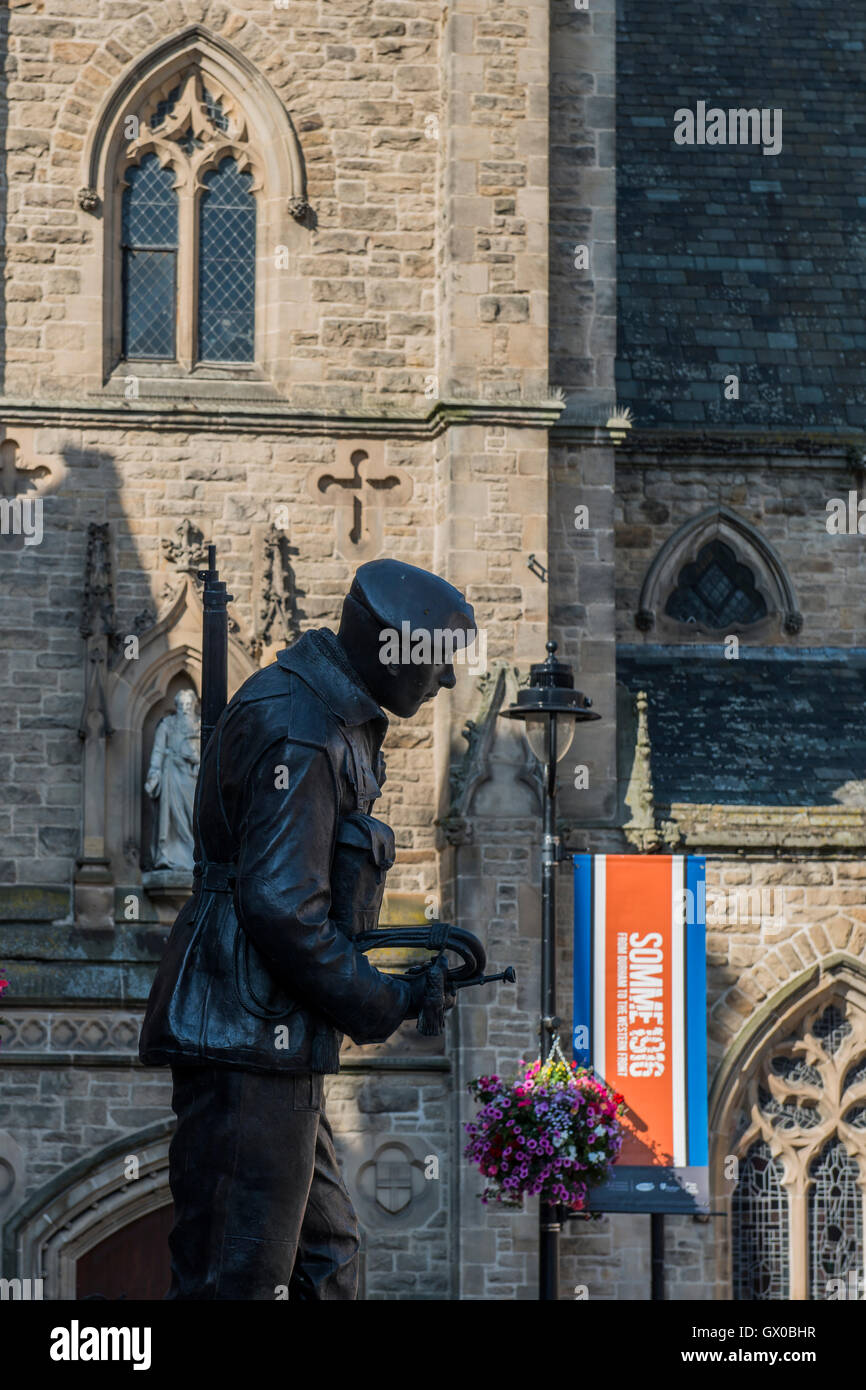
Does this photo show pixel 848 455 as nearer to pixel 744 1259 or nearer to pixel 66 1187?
pixel 744 1259

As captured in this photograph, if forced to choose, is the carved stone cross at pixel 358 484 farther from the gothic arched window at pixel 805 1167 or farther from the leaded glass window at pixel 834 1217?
the leaded glass window at pixel 834 1217

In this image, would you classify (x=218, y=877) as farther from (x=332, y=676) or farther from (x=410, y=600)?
(x=410, y=600)

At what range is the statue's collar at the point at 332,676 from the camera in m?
4.58

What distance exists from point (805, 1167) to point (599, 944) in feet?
8.11

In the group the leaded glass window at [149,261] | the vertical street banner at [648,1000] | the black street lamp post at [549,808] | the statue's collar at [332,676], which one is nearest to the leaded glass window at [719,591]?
the vertical street banner at [648,1000]

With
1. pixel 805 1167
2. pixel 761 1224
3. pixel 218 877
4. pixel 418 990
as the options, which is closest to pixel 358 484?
pixel 805 1167

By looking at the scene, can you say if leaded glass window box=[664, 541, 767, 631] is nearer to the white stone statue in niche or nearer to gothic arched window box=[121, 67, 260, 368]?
gothic arched window box=[121, 67, 260, 368]

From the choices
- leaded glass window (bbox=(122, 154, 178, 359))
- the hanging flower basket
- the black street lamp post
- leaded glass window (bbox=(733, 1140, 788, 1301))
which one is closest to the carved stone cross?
leaded glass window (bbox=(122, 154, 178, 359))

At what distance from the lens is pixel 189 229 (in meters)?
17.1

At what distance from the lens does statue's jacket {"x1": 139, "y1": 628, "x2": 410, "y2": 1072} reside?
4.34 metres

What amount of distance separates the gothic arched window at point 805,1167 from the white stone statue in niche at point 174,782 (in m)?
4.37

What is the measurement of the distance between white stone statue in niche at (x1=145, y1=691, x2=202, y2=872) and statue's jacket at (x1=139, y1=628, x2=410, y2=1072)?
11.5 meters

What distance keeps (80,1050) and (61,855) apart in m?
1.36

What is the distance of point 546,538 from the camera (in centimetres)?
1645
